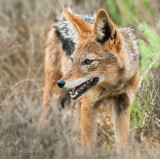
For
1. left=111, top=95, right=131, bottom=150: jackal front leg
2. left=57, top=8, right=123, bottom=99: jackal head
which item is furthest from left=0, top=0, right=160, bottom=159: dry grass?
left=57, top=8, right=123, bottom=99: jackal head

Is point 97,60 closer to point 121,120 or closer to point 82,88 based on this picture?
point 82,88

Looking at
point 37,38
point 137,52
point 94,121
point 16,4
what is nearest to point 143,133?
point 94,121

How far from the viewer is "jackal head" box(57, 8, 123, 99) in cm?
469

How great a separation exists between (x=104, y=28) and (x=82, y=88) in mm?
852

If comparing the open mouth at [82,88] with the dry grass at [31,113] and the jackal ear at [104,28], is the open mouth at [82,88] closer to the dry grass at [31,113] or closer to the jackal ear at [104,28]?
the dry grass at [31,113]

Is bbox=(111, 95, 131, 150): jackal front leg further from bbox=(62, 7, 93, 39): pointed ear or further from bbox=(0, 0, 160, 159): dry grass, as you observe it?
bbox=(62, 7, 93, 39): pointed ear

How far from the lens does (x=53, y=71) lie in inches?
253

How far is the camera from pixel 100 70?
4.78 meters

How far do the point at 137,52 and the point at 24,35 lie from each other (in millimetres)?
5521

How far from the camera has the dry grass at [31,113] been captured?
376 centimetres

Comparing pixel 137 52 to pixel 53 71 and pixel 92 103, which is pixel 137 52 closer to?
pixel 92 103

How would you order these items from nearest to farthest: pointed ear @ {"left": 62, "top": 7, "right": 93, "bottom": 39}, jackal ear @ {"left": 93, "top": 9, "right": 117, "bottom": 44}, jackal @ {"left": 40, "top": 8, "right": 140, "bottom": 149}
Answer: jackal ear @ {"left": 93, "top": 9, "right": 117, "bottom": 44} → jackal @ {"left": 40, "top": 8, "right": 140, "bottom": 149} → pointed ear @ {"left": 62, "top": 7, "right": 93, "bottom": 39}

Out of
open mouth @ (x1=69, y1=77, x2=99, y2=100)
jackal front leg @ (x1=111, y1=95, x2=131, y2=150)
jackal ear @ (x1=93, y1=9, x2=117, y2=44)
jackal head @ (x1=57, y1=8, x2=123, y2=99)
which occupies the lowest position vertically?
jackal front leg @ (x1=111, y1=95, x2=131, y2=150)

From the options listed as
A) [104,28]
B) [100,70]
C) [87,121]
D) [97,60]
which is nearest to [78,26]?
[104,28]
